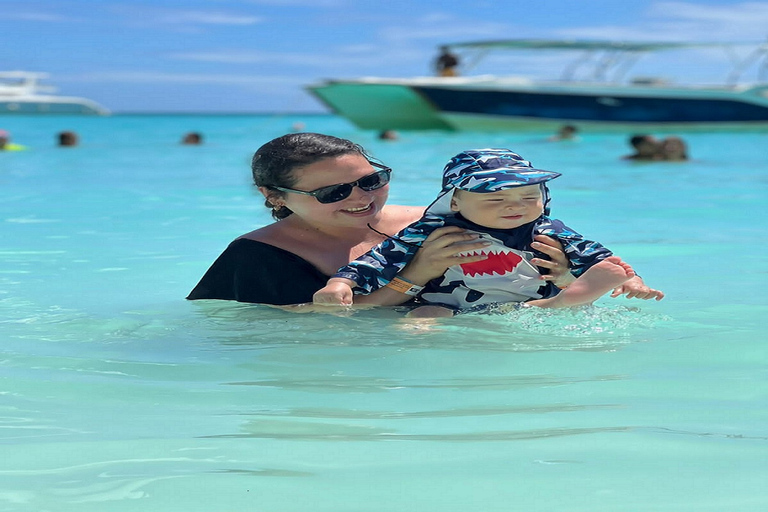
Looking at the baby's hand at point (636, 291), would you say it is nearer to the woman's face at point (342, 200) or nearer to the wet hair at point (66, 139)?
the woman's face at point (342, 200)

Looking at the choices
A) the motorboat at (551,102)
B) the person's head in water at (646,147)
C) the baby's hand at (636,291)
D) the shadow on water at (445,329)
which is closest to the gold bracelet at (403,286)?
the shadow on water at (445,329)

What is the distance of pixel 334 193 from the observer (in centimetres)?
362

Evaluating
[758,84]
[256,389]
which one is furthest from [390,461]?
[758,84]

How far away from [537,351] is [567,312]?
1.23 ft

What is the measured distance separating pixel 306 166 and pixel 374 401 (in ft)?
3.87

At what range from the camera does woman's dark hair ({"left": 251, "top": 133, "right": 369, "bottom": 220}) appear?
3660 mm

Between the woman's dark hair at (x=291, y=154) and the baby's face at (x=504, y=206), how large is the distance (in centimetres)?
54

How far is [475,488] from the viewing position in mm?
2061

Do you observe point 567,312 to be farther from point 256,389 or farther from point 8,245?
point 8,245

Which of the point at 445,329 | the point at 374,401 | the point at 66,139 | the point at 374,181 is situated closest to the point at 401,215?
the point at 374,181

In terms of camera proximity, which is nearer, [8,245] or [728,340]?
[728,340]

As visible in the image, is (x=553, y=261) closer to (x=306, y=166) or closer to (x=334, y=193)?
(x=334, y=193)

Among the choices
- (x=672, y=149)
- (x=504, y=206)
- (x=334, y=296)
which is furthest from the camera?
(x=672, y=149)

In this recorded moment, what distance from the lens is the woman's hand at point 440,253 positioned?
3.44 meters
